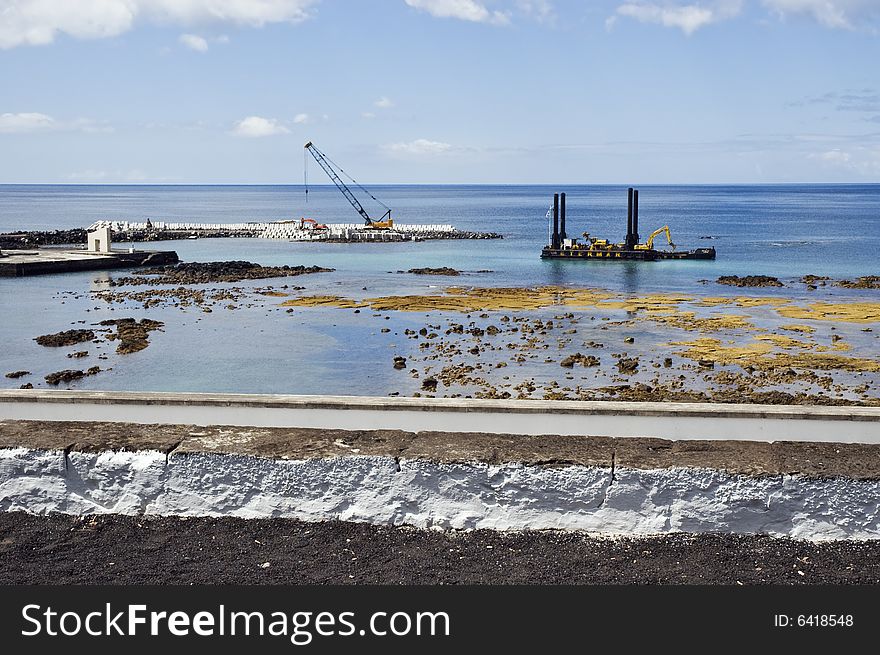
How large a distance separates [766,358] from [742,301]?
15.5 m

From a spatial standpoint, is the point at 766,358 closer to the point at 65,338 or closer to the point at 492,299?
the point at 492,299

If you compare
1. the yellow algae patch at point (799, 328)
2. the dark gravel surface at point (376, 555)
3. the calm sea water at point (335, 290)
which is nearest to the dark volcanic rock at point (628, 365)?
the calm sea water at point (335, 290)

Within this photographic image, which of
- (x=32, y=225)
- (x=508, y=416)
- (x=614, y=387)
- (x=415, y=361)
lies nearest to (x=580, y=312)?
(x=415, y=361)

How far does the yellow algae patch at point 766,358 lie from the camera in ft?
84.3

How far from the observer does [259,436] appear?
5.78 m

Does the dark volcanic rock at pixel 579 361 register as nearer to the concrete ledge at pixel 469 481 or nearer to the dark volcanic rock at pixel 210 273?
the concrete ledge at pixel 469 481

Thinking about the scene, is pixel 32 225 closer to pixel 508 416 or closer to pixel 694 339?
pixel 694 339

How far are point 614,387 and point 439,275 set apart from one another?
32713 millimetres

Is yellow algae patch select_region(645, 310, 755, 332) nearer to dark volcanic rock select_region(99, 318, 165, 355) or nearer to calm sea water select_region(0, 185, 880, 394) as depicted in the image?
calm sea water select_region(0, 185, 880, 394)

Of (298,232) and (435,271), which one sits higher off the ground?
(298,232)

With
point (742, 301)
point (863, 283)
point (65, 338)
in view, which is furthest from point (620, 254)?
point (65, 338)

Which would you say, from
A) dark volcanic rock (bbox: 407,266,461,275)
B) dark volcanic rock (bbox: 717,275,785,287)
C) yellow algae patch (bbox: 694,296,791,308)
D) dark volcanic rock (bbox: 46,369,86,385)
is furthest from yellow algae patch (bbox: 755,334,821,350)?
dark volcanic rock (bbox: 407,266,461,275)

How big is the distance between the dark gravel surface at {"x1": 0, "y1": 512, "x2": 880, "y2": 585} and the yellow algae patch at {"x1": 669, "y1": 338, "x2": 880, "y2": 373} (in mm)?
21902

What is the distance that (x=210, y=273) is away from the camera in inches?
2085
